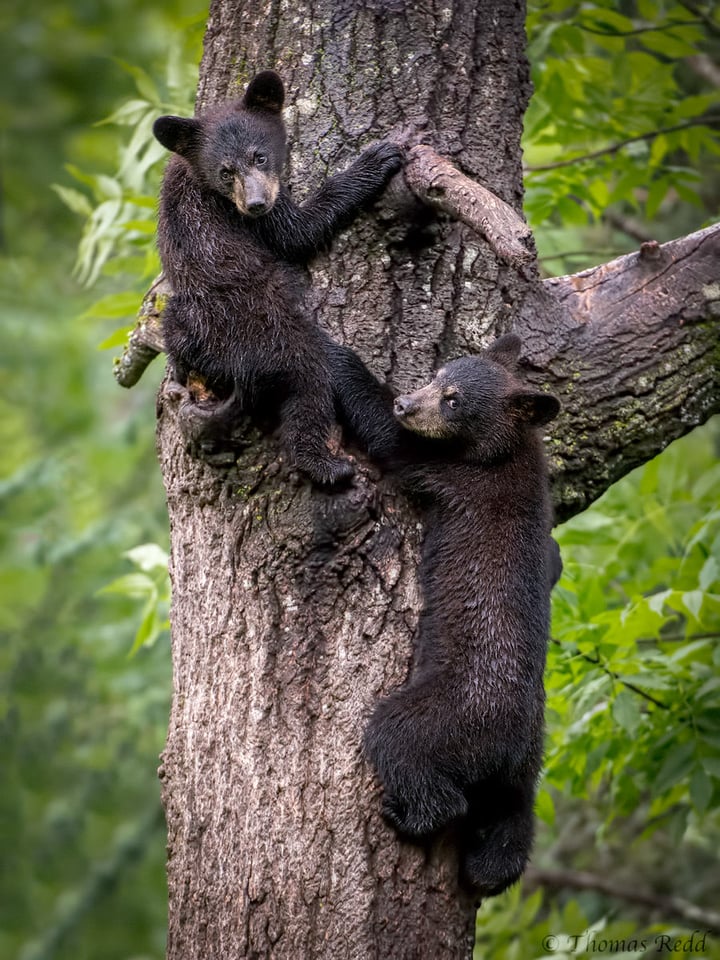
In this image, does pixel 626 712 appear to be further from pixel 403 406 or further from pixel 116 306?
pixel 116 306

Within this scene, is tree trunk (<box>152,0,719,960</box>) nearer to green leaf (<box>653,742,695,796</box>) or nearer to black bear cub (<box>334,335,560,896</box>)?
black bear cub (<box>334,335,560,896</box>)

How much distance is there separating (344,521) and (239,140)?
1507 mm

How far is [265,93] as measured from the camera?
11.5ft

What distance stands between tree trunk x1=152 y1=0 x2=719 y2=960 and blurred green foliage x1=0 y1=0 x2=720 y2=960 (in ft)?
3.24

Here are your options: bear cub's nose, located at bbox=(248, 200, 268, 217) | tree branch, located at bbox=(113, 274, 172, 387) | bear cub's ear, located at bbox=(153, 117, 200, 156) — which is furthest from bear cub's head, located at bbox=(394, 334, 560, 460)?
bear cub's ear, located at bbox=(153, 117, 200, 156)

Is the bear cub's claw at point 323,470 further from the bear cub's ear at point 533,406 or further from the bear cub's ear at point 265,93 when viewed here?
the bear cub's ear at point 265,93

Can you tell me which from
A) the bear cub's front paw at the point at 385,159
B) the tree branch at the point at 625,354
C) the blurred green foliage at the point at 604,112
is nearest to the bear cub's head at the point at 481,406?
the tree branch at the point at 625,354

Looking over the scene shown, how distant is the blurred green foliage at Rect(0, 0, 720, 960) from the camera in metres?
4.14

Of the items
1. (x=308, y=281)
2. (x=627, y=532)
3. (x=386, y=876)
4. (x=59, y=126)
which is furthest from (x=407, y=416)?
(x=59, y=126)

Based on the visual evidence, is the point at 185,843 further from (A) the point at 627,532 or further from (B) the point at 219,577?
(A) the point at 627,532

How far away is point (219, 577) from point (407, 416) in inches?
31.7

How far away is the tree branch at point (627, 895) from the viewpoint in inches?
220

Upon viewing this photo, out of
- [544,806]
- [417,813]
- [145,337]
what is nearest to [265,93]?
[145,337]

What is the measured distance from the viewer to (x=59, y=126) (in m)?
5.33
